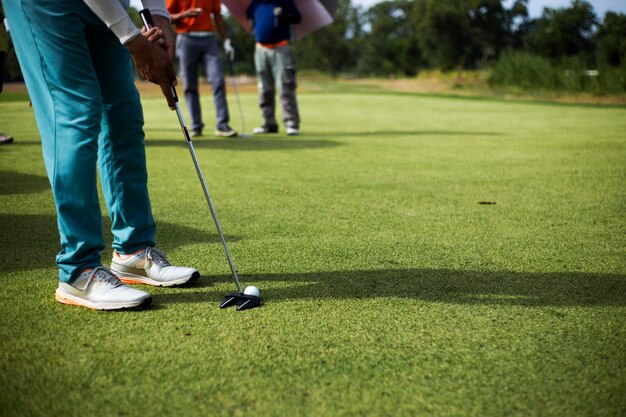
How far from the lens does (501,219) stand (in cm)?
382

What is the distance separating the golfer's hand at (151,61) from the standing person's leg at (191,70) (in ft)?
20.4

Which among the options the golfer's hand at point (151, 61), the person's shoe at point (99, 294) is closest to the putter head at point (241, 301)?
the person's shoe at point (99, 294)

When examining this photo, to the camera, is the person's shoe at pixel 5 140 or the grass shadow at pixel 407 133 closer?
the person's shoe at pixel 5 140

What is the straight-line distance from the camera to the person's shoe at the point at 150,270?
102 inches

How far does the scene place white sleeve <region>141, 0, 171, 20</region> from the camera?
252 centimetres

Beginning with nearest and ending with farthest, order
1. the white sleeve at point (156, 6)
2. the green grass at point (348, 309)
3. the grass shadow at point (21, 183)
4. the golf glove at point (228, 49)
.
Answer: the green grass at point (348, 309) → the white sleeve at point (156, 6) → the grass shadow at point (21, 183) → the golf glove at point (228, 49)

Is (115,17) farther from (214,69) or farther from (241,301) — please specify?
(214,69)

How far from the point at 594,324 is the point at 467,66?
70.0m

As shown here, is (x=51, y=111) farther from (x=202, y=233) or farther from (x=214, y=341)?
(x=202, y=233)

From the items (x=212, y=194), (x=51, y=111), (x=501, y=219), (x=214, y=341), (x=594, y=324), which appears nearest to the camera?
(x=214, y=341)

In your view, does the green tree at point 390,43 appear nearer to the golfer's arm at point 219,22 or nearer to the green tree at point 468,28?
the green tree at point 468,28

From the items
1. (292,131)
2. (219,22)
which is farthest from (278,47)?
(292,131)

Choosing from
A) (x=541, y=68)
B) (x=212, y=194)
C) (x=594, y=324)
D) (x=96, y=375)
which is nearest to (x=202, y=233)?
(x=212, y=194)

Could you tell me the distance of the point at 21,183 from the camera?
16.3 feet
